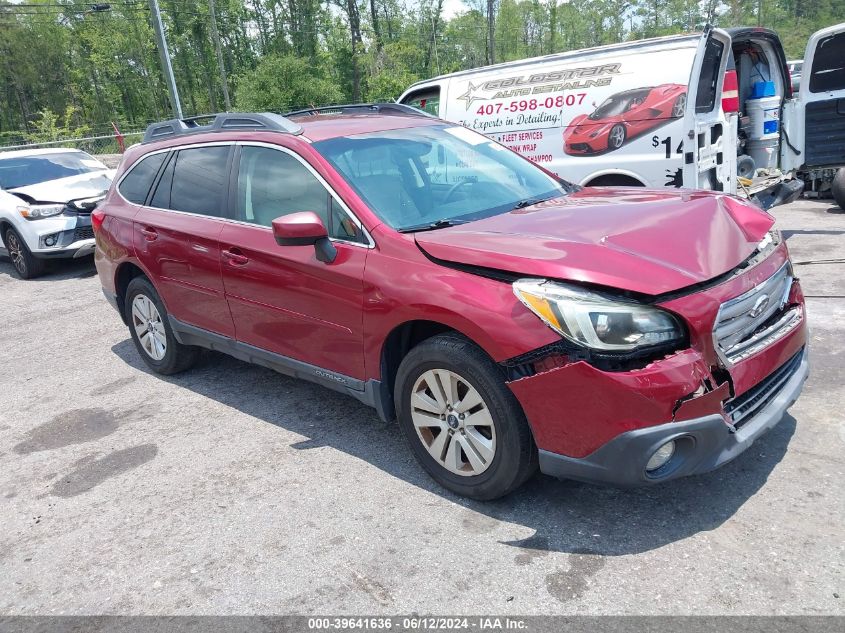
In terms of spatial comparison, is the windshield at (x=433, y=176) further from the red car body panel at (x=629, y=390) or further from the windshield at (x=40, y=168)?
the windshield at (x=40, y=168)

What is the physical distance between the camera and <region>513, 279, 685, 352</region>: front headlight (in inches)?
106

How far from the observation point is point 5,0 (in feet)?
178

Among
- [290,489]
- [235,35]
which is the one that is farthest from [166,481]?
[235,35]

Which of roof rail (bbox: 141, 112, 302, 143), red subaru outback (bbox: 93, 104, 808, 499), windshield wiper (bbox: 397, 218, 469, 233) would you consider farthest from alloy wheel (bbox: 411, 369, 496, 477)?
roof rail (bbox: 141, 112, 302, 143)

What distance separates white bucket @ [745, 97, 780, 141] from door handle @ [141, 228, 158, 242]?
7535 mm

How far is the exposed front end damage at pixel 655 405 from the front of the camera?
264 centimetres

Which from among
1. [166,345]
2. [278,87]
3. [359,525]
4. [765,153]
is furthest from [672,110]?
[278,87]

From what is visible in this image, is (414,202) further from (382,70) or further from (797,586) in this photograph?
(382,70)

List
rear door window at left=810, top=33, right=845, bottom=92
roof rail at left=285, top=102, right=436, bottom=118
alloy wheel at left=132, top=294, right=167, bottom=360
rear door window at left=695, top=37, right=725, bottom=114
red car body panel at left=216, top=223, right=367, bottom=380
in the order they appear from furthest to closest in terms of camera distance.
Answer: rear door window at left=810, top=33, right=845, bottom=92, rear door window at left=695, top=37, right=725, bottom=114, alloy wheel at left=132, top=294, right=167, bottom=360, roof rail at left=285, top=102, right=436, bottom=118, red car body panel at left=216, top=223, right=367, bottom=380

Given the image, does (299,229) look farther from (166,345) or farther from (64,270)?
(64,270)

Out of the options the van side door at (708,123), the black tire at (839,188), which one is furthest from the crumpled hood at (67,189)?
the black tire at (839,188)

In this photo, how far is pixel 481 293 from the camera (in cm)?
297

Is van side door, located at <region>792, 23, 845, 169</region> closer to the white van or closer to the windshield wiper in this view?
the white van

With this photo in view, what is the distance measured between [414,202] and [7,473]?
9.69 feet
